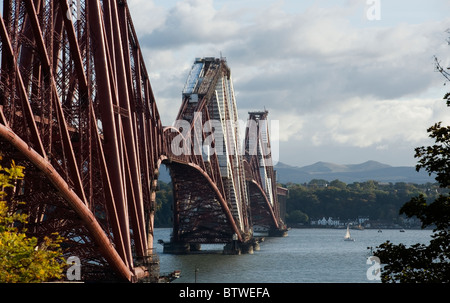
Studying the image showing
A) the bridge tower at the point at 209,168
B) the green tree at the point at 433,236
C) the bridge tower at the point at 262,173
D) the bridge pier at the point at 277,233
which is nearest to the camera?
the green tree at the point at 433,236

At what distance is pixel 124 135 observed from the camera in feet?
156

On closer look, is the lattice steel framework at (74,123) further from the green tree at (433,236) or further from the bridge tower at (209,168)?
the bridge tower at (209,168)

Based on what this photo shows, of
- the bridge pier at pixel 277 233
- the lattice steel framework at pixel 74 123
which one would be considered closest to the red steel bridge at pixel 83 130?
the lattice steel framework at pixel 74 123

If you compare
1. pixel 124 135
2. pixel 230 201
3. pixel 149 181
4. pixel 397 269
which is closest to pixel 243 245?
pixel 230 201

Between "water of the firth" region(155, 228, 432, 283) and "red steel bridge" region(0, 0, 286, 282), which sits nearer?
"red steel bridge" region(0, 0, 286, 282)

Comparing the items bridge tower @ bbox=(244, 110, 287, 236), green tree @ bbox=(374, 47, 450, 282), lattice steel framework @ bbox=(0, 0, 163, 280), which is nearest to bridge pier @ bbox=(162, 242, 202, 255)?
bridge tower @ bbox=(244, 110, 287, 236)

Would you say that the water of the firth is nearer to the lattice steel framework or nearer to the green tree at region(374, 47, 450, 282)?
the lattice steel framework

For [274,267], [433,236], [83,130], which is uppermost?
[83,130]

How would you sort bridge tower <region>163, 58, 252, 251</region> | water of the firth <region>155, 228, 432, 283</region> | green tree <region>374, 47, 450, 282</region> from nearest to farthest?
green tree <region>374, 47, 450, 282</region>
water of the firth <region>155, 228, 432, 283</region>
bridge tower <region>163, 58, 252, 251</region>

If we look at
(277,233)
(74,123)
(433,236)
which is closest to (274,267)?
(74,123)

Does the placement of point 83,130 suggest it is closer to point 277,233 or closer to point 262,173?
point 262,173

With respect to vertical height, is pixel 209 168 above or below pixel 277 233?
above

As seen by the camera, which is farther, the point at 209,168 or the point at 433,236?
the point at 209,168
